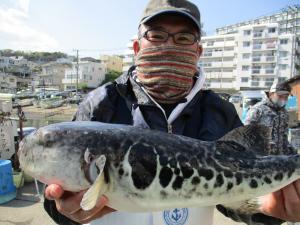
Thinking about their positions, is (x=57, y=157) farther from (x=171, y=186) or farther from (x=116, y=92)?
(x=116, y=92)

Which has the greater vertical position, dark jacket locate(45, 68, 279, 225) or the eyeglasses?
the eyeglasses

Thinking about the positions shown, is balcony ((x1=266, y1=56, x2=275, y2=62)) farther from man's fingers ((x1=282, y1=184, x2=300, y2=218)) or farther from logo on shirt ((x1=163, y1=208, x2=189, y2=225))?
man's fingers ((x1=282, y1=184, x2=300, y2=218))

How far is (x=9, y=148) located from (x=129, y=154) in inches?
399

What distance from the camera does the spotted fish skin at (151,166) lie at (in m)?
2.01

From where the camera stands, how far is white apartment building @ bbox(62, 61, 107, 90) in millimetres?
114812

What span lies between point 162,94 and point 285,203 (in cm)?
121

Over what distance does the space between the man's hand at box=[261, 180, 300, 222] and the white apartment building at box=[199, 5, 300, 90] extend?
8440 centimetres

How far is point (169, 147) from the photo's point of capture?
6.89 feet

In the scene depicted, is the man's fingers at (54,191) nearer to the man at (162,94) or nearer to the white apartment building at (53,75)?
the man at (162,94)

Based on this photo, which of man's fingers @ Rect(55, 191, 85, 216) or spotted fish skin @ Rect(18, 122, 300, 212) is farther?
man's fingers @ Rect(55, 191, 85, 216)

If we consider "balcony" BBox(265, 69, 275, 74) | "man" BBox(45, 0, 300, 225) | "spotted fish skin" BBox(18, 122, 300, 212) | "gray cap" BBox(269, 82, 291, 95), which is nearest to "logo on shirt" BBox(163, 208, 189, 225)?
"man" BBox(45, 0, 300, 225)

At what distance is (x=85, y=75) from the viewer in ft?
380

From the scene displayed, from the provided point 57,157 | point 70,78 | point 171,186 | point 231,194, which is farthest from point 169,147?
point 70,78

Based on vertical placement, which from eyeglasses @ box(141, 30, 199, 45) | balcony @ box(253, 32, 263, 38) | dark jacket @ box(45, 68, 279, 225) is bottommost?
dark jacket @ box(45, 68, 279, 225)
